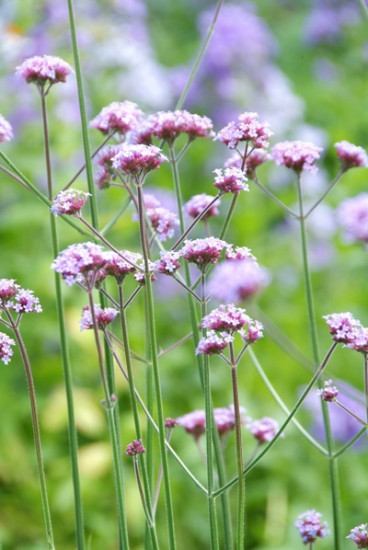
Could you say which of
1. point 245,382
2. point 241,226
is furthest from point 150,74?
point 245,382

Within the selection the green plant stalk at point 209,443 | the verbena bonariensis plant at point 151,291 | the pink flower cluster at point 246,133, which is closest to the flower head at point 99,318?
the verbena bonariensis plant at point 151,291

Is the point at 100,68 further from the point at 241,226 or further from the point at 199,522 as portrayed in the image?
the point at 199,522

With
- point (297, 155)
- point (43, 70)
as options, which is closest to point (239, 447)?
point (297, 155)

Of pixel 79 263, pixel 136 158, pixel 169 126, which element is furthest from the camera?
pixel 169 126

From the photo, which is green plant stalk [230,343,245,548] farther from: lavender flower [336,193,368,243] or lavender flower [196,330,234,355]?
lavender flower [336,193,368,243]

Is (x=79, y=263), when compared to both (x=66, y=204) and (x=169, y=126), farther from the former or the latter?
(x=169, y=126)

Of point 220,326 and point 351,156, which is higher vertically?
point 351,156

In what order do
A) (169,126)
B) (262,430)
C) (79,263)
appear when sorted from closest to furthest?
1. (79,263)
2. (169,126)
3. (262,430)
